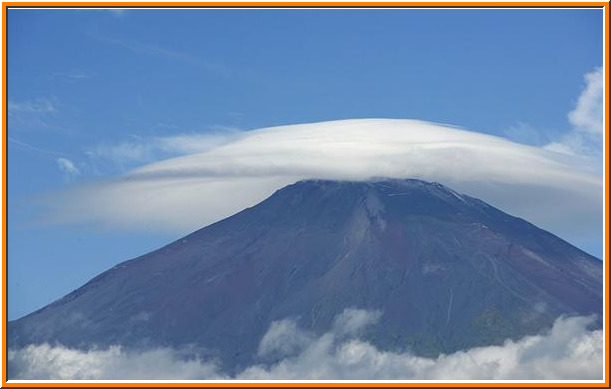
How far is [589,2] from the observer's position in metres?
125

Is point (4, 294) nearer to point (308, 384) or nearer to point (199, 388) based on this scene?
point (199, 388)

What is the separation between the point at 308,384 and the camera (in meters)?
148

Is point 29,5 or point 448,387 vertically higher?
point 29,5

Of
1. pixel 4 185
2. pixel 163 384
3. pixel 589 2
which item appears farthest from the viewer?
pixel 163 384

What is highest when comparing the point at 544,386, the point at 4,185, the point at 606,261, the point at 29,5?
the point at 29,5

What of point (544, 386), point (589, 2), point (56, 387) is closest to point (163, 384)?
point (56, 387)

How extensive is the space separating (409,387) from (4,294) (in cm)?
3804

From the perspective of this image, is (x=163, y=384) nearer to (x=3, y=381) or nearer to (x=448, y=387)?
(x=3, y=381)

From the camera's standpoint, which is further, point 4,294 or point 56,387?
point 56,387

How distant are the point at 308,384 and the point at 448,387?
47.9ft

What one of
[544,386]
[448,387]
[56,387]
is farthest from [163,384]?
[544,386]

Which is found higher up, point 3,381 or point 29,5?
point 29,5

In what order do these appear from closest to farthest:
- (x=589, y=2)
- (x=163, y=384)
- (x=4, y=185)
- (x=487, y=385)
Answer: (x=589, y=2) → (x=4, y=185) → (x=163, y=384) → (x=487, y=385)

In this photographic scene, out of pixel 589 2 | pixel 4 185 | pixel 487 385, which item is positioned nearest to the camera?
pixel 589 2
